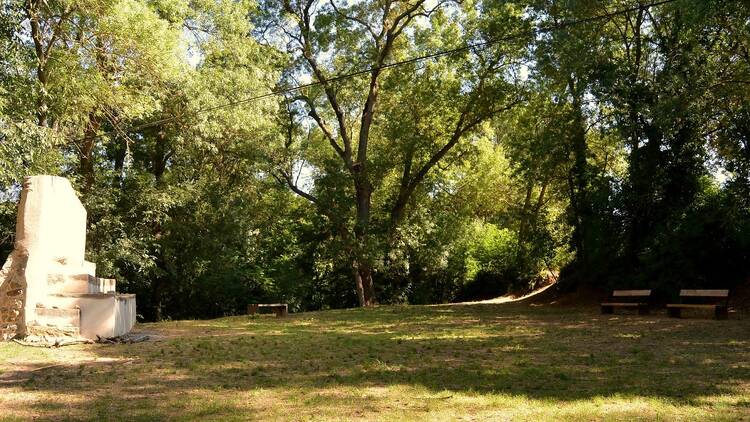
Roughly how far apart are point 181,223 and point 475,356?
55.4ft

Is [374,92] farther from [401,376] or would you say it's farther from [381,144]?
[401,376]

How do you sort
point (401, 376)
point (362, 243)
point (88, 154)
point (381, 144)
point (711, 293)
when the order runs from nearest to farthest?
1. point (401, 376)
2. point (711, 293)
3. point (88, 154)
4. point (362, 243)
5. point (381, 144)

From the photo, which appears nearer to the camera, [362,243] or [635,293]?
[635,293]

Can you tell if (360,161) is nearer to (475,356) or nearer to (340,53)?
(340,53)

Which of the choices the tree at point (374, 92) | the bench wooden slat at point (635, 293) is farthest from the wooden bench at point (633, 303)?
the tree at point (374, 92)

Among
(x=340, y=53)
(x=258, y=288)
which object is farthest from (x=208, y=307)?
(x=340, y=53)

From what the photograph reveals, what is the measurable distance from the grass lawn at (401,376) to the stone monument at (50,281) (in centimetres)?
96

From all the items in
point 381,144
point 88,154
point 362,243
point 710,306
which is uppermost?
point 381,144

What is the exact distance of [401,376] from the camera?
289 inches

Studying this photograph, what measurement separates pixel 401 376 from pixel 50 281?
23.0ft

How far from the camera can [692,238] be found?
16344 mm

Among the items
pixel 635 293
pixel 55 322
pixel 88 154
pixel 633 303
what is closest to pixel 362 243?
pixel 88 154

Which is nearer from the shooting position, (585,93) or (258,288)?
(585,93)

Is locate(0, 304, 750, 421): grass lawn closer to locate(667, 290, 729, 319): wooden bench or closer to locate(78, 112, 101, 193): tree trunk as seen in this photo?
locate(667, 290, 729, 319): wooden bench
